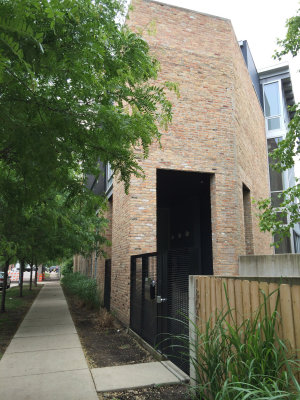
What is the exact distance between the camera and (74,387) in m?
4.66

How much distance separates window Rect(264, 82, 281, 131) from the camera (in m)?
19.9

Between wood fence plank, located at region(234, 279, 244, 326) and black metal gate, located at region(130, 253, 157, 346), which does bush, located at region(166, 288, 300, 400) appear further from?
black metal gate, located at region(130, 253, 157, 346)

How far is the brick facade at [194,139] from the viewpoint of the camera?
9.44 m

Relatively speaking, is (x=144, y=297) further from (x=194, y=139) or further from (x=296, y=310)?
(x=194, y=139)

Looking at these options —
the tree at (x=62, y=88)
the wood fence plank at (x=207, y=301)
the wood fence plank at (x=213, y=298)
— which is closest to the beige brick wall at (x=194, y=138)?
the wood fence plank at (x=207, y=301)

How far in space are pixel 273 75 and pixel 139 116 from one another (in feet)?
66.1

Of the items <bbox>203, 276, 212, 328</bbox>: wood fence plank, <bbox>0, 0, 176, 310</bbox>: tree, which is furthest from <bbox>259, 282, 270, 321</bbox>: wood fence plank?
<bbox>0, 0, 176, 310</bbox>: tree

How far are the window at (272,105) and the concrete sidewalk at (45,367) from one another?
16481 millimetres

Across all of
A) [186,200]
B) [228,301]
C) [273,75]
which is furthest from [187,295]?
[273,75]

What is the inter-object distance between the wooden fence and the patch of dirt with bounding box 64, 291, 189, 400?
935mm

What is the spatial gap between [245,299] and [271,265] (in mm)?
6396

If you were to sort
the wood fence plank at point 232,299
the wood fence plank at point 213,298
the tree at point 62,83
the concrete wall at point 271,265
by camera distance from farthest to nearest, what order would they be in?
the concrete wall at point 271,265 < the wood fence plank at point 213,298 < the wood fence plank at point 232,299 < the tree at point 62,83

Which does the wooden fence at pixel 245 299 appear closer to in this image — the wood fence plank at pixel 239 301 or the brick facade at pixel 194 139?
the wood fence plank at pixel 239 301

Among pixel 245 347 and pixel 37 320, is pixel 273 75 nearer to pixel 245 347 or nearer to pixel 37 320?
pixel 37 320
